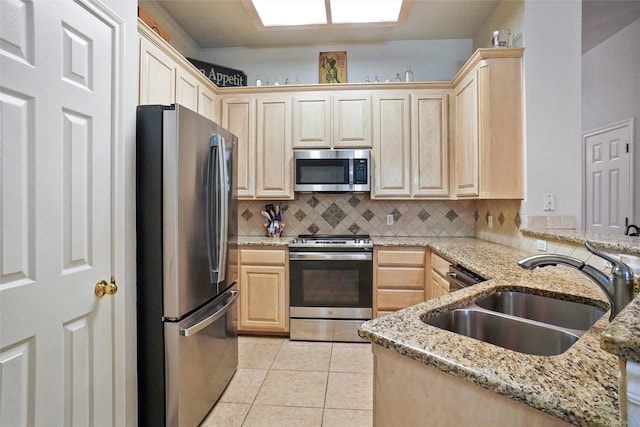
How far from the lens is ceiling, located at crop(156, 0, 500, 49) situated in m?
2.77

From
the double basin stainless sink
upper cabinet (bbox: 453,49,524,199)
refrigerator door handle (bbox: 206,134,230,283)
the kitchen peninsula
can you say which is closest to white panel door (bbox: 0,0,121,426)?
refrigerator door handle (bbox: 206,134,230,283)

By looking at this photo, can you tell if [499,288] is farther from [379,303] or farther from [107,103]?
[107,103]

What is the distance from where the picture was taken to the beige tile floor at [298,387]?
181 centimetres

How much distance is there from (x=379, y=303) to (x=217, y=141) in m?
1.95

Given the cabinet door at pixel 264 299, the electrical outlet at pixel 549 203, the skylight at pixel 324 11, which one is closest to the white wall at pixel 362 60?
the skylight at pixel 324 11

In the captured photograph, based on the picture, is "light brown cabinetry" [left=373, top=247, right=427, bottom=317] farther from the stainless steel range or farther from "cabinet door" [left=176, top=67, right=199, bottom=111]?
"cabinet door" [left=176, top=67, right=199, bottom=111]

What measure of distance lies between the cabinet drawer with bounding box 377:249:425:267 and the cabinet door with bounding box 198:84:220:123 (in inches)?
79.7

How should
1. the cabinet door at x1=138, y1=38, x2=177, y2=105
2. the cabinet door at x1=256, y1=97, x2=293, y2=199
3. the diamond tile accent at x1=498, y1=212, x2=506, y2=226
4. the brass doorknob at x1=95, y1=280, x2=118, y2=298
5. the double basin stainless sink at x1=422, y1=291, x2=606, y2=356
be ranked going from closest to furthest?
the double basin stainless sink at x1=422, y1=291, x2=606, y2=356 < the brass doorknob at x1=95, y1=280, x2=118, y2=298 < the cabinet door at x1=138, y1=38, x2=177, y2=105 < the diamond tile accent at x1=498, y1=212, x2=506, y2=226 < the cabinet door at x1=256, y1=97, x2=293, y2=199

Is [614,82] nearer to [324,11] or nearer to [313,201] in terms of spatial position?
[324,11]

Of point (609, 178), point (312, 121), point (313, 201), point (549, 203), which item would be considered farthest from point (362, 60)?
point (609, 178)

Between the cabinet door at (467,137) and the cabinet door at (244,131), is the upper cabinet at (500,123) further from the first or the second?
the cabinet door at (244,131)

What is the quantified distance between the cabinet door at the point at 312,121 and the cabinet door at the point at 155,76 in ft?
3.80

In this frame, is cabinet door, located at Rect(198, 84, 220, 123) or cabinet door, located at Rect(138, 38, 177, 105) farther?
cabinet door, located at Rect(198, 84, 220, 123)

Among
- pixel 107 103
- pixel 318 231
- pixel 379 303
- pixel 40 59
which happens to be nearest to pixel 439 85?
pixel 318 231
